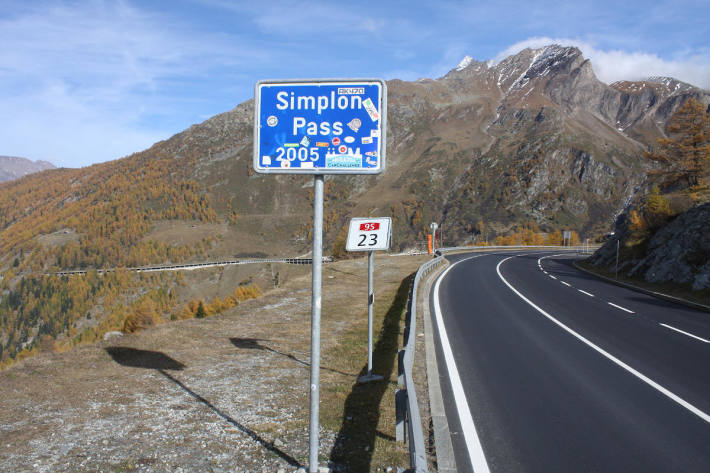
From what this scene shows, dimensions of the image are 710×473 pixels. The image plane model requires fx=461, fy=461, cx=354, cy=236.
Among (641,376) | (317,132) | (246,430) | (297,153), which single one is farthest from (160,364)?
(641,376)

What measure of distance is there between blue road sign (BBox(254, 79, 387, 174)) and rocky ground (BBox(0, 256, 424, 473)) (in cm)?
288

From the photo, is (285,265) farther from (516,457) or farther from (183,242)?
(516,457)

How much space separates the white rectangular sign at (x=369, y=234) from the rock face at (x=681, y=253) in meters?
16.6

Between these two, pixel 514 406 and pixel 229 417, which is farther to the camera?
pixel 514 406

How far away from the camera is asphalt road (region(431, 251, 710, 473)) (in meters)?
4.81

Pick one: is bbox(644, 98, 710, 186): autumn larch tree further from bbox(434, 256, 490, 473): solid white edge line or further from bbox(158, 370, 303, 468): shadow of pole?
bbox(158, 370, 303, 468): shadow of pole

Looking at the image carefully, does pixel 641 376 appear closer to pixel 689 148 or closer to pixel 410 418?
pixel 410 418

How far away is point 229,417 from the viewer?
559cm

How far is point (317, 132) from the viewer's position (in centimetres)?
375

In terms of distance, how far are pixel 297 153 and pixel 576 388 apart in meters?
5.77

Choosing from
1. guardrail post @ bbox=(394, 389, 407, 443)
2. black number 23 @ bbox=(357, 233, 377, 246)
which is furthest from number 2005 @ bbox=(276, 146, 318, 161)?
black number 23 @ bbox=(357, 233, 377, 246)

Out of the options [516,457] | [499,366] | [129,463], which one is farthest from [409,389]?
[499,366]

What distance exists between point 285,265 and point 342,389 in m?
147

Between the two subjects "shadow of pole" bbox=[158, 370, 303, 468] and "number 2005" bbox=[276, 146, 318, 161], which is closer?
"number 2005" bbox=[276, 146, 318, 161]
